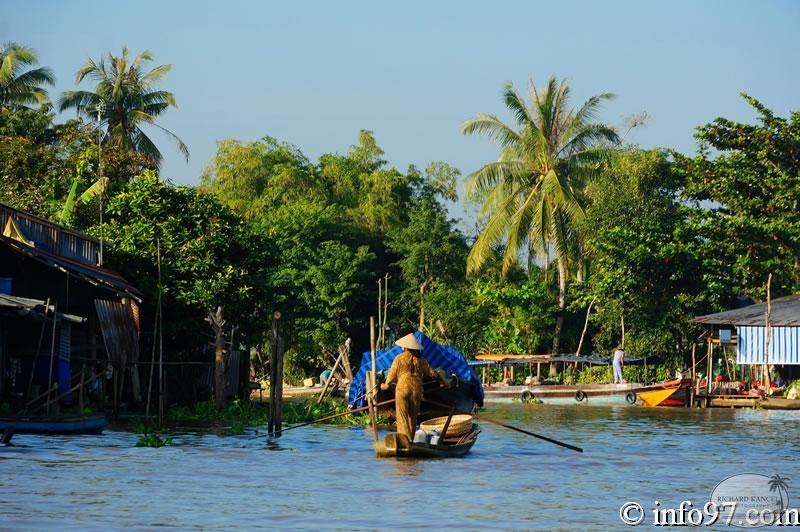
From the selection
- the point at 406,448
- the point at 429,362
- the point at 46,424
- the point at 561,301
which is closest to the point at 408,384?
the point at 406,448

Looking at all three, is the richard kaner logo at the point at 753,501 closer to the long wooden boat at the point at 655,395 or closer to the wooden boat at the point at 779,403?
the wooden boat at the point at 779,403

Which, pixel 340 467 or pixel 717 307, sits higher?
pixel 717 307

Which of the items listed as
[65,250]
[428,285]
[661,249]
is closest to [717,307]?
[661,249]

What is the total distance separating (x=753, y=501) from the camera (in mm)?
13359

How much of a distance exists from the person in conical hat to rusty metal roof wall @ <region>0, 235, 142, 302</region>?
25.7 ft

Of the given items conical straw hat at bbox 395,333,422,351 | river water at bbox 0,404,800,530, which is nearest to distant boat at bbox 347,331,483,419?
river water at bbox 0,404,800,530

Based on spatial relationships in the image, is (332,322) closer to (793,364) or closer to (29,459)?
(793,364)

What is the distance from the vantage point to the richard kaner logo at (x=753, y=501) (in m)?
12.3

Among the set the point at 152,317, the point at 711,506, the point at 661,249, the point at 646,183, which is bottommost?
the point at 711,506

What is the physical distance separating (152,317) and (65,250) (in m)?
2.54

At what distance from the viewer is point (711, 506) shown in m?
13.2

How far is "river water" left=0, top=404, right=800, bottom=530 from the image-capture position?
12.3 m

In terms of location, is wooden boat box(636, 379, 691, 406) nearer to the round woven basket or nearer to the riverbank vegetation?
the riverbank vegetation

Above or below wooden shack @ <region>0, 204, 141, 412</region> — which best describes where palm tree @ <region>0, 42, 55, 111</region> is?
above
